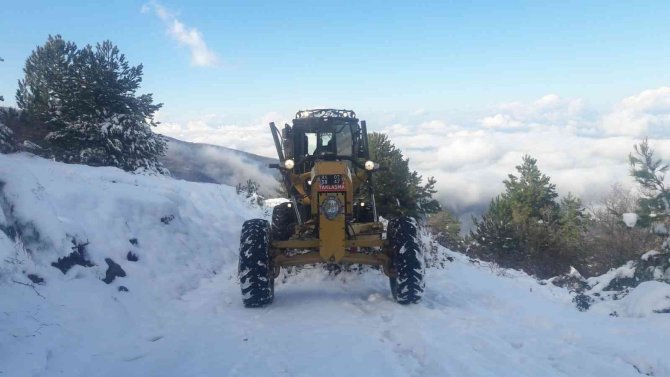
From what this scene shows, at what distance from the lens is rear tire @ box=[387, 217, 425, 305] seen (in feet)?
24.2

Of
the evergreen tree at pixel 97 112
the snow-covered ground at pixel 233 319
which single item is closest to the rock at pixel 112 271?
the snow-covered ground at pixel 233 319

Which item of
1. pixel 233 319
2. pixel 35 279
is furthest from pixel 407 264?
pixel 35 279

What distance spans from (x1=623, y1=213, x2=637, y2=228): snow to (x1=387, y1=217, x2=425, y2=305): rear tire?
4.43 metres

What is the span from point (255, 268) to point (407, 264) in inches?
88.7

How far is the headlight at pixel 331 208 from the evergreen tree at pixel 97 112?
20.1 m

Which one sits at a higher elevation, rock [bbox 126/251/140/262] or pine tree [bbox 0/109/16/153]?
pine tree [bbox 0/109/16/153]

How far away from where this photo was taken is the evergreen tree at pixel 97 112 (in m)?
25.2

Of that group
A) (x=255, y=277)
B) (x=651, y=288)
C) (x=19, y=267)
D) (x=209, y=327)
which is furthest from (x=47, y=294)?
(x=651, y=288)

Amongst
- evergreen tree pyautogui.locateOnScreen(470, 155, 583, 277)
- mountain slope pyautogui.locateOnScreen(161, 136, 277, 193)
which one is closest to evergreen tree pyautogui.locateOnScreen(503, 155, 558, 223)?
evergreen tree pyautogui.locateOnScreen(470, 155, 583, 277)

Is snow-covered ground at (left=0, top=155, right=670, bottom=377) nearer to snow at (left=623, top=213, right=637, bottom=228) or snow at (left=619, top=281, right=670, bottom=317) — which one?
snow at (left=619, top=281, right=670, bottom=317)

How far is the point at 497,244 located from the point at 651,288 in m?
24.9

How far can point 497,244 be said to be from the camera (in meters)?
31.5

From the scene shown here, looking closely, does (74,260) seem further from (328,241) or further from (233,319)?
(328,241)

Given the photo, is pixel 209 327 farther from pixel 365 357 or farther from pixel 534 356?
pixel 534 356
